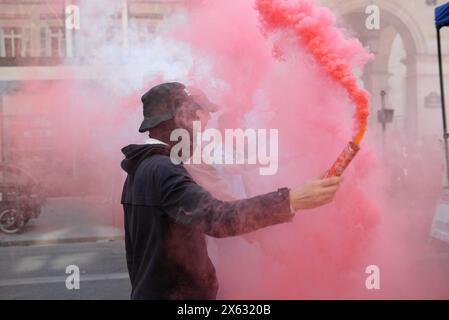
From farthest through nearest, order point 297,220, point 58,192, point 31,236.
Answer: point 31,236, point 58,192, point 297,220

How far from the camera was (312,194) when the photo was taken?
1592 millimetres

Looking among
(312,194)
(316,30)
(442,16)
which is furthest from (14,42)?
(312,194)

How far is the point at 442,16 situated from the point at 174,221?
4.20 meters

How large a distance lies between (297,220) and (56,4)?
2753mm

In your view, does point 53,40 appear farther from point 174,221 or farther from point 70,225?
point 70,225

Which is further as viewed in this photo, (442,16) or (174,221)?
(442,16)

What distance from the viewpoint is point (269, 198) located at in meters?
A: 1.63

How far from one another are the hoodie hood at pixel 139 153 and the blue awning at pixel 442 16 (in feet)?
13.2

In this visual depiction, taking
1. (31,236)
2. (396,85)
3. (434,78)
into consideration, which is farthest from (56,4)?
(396,85)

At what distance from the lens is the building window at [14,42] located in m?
4.69

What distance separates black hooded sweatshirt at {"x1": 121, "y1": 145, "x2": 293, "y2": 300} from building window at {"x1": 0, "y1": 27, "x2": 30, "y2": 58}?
11.0 feet

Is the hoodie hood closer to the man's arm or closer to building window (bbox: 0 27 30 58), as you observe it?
the man's arm

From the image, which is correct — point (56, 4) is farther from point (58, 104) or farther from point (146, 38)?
point (58, 104)

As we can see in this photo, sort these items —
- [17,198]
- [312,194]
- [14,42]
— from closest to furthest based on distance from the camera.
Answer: [312,194] → [14,42] → [17,198]
